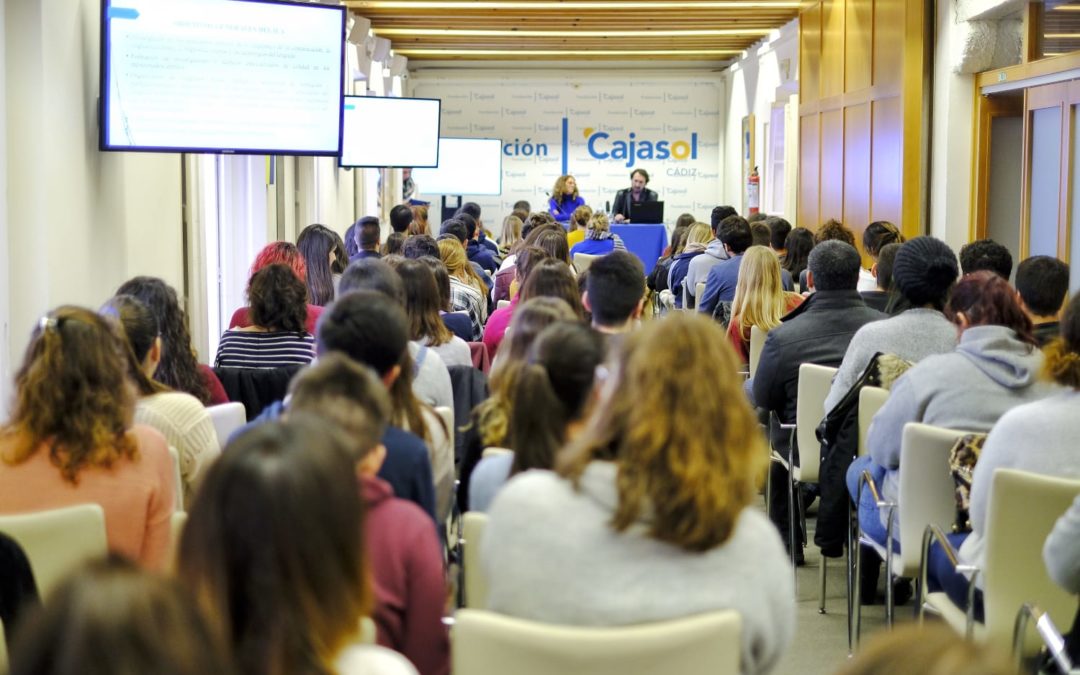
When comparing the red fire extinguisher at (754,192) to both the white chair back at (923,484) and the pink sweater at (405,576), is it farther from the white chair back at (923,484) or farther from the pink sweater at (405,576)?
the pink sweater at (405,576)

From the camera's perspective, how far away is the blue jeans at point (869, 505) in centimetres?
419

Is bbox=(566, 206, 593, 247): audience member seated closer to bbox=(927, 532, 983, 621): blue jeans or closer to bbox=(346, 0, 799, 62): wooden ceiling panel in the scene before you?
bbox=(346, 0, 799, 62): wooden ceiling panel

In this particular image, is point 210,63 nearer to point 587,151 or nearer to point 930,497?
point 930,497

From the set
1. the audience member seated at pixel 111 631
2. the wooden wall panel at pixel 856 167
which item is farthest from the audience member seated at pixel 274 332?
the wooden wall panel at pixel 856 167

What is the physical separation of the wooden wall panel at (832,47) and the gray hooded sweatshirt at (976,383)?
8.80 meters

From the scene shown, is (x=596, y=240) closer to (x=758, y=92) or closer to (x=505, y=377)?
(x=758, y=92)

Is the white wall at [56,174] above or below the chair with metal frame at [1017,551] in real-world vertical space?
above

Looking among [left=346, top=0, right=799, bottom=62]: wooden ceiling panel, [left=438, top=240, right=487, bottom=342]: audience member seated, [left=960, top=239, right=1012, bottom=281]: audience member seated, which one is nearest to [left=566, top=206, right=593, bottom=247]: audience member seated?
[left=346, top=0, right=799, bottom=62]: wooden ceiling panel

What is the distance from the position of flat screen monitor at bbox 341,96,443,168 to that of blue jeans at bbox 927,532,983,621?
7977 mm

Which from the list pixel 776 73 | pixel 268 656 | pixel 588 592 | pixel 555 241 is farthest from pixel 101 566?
pixel 776 73

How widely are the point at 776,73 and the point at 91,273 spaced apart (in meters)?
12.2

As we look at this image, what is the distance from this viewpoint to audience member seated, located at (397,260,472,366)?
4723 millimetres

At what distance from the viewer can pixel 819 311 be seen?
5473 millimetres

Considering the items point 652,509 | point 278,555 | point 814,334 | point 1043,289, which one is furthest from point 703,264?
point 278,555
